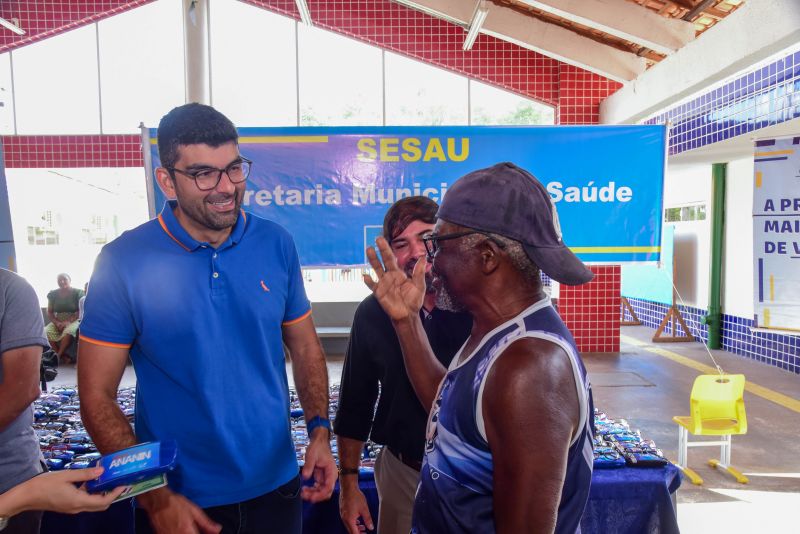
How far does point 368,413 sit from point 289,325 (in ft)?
1.58

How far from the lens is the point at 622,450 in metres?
2.67

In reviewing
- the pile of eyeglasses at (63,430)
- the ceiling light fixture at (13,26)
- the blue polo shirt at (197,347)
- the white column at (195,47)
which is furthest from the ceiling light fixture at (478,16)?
the ceiling light fixture at (13,26)

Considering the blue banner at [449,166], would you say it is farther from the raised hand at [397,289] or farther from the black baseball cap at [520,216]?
the black baseball cap at [520,216]

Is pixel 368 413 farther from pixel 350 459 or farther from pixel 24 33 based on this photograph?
pixel 24 33

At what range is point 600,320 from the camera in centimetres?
962

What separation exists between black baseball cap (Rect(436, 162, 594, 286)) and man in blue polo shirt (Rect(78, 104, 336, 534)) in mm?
752

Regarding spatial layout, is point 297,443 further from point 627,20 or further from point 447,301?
point 627,20

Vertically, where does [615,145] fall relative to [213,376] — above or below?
above

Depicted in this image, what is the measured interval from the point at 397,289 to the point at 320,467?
602 mm

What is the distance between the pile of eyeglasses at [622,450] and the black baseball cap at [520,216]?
65.4 inches

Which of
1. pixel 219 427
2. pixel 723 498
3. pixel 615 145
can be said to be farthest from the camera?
pixel 723 498

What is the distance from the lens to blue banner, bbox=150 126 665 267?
11.6 ft

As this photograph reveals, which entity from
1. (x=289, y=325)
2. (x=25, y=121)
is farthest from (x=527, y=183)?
(x=25, y=121)

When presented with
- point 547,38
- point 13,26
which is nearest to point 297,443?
point 547,38
